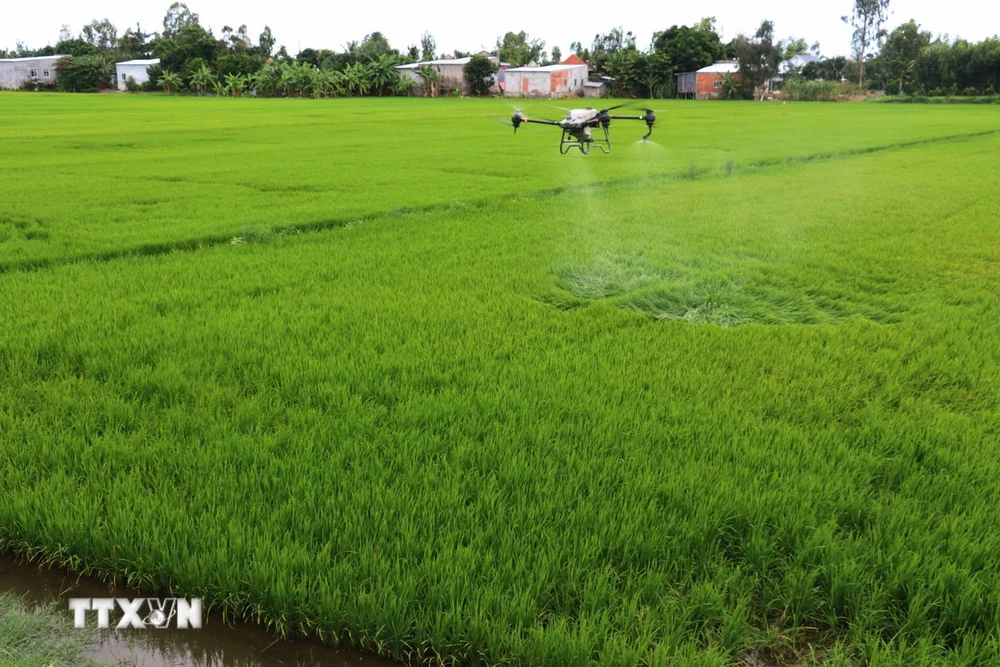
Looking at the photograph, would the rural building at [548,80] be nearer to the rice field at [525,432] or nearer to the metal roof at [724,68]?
the rice field at [525,432]

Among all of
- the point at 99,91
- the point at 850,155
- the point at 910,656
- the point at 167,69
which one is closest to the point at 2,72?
the point at 99,91

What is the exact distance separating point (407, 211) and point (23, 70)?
7587 centimetres

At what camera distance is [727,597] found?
7.52 ft

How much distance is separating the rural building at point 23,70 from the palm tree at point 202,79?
1942 cm

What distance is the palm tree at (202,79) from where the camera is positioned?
189ft

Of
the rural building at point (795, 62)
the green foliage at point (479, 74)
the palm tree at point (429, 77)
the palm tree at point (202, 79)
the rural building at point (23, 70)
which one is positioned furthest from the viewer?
the rural building at point (23, 70)

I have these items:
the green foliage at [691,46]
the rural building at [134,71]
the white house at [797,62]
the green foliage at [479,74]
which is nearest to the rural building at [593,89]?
the green foliage at [691,46]

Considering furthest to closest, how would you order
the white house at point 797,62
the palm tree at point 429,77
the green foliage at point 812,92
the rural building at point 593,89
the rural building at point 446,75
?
the white house at point 797,62 < the green foliage at point 812,92 < the rural building at point 446,75 < the palm tree at point 429,77 < the rural building at point 593,89

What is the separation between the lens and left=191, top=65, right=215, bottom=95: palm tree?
57.8m

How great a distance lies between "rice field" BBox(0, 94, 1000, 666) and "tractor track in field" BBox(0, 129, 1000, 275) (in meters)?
0.07

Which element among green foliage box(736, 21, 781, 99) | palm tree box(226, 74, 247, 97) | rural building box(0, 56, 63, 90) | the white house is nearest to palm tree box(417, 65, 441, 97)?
green foliage box(736, 21, 781, 99)

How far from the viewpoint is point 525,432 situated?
10.7 feet

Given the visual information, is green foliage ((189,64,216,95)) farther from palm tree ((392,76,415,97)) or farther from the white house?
the white house

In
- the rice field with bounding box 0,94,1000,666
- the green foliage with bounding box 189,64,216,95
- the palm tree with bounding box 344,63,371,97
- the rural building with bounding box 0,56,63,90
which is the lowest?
the rice field with bounding box 0,94,1000,666
